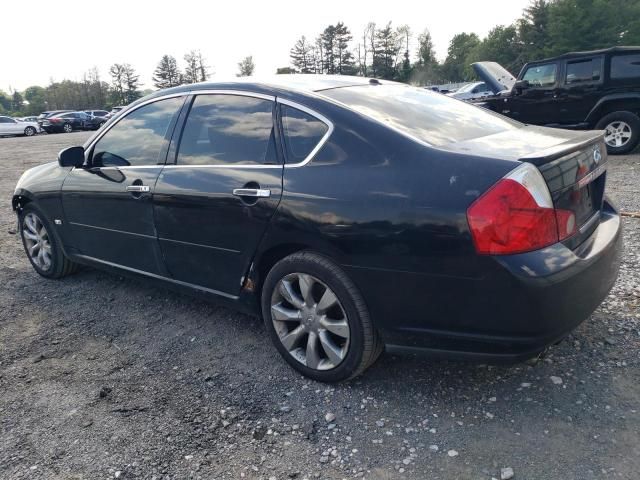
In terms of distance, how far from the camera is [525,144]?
262cm

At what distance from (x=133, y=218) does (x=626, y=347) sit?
3.27 meters

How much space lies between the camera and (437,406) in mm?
2627

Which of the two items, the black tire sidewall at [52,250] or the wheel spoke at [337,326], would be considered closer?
the wheel spoke at [337,326]

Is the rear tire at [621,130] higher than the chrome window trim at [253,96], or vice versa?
the chrome window trim at [253,96]

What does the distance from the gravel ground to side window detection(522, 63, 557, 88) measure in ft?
26.1

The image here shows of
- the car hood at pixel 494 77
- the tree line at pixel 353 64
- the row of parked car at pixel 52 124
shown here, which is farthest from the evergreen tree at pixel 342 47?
the car hood at pixel 494 77

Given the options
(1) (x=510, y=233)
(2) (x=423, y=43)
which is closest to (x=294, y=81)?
(1) (x=510, y=233)

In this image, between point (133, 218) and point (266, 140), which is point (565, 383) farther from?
point (133, 218)

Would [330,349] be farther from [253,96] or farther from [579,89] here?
[579,89]

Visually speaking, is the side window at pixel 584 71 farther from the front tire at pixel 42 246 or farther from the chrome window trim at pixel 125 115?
the front tire at pixel 42 246

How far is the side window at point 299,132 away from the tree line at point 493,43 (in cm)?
5842

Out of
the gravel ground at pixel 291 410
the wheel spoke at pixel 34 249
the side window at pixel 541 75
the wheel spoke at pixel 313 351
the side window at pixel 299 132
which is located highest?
the side window at pixel 541 75

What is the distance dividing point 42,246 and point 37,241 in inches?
3.5

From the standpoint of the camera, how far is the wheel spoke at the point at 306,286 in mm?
2774
